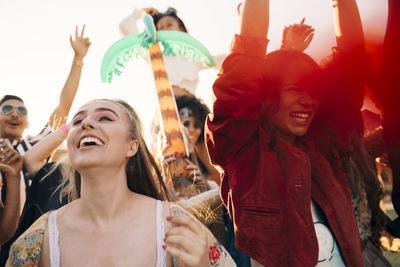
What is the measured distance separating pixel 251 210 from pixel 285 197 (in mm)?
167

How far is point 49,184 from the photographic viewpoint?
198 cm

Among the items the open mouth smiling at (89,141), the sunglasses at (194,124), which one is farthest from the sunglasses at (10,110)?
the open mouth smiling at (89,141)

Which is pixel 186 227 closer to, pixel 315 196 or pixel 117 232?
pixel 117 232

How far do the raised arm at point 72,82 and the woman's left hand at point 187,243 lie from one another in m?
1.85

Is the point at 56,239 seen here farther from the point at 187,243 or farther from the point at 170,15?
the point at 170,15

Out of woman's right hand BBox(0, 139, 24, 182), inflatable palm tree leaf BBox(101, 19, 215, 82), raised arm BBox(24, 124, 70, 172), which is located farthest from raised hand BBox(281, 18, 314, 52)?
woman's right hand BBox(0, 139, 24, 182)

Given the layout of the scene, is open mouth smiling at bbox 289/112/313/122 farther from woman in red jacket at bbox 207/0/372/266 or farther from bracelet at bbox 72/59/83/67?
bracelet at bbox 72/59/83/67

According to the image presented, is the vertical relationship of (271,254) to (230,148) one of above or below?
below

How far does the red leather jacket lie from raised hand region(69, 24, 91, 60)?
2.05 m

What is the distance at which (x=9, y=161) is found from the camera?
→ 2039mm

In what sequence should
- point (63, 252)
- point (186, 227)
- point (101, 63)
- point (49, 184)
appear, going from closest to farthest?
point (186, 227) < point (63, 252) < point (49, 184) < point (101, 63)

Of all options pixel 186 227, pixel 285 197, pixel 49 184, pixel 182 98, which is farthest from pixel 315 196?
pixel 182 98

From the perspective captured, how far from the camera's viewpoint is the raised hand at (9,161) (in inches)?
79.0

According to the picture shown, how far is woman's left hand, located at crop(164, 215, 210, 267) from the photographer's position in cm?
109
